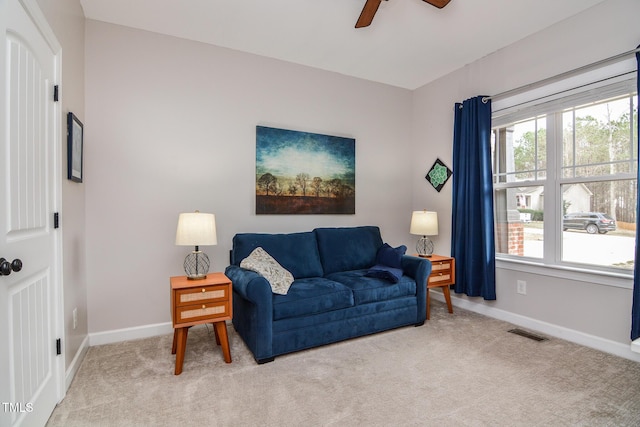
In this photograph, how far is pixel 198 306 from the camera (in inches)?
91.2

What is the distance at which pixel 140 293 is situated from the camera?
A: 9.55 feet

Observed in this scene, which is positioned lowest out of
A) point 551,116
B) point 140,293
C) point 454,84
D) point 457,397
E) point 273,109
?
point 457,397

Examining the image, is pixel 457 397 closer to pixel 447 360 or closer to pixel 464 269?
pixel 447 360

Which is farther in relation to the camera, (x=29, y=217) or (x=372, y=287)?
(x=372, y=287)

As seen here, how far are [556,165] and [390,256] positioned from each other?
69.3 inches

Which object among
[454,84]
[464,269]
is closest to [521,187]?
[464,269]

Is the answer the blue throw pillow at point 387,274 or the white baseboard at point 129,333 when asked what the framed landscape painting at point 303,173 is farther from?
the white baseboard at point 129,333

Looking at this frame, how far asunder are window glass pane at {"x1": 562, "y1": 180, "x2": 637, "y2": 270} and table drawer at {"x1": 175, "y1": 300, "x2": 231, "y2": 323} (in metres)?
3.05

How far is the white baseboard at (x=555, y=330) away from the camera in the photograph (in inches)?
97.6

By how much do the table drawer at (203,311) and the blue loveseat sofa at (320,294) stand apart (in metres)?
0.17

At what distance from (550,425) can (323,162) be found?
2.91 metres

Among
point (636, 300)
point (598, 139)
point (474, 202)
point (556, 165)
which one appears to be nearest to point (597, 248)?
point (636, 300)

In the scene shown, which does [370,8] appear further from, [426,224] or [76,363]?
[76,363]

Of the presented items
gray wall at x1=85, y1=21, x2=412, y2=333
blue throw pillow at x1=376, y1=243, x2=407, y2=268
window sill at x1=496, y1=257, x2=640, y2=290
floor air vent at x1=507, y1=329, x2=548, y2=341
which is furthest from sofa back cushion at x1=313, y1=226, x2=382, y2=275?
floor air vent at x1=507, y1=329, x2=548, y2=341
